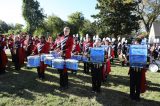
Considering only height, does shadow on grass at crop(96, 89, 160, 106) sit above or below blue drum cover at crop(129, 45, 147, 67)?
below

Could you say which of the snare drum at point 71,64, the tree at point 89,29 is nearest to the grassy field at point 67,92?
the snare drum at point 71,64

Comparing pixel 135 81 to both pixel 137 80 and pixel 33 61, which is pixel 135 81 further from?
pixel 33 61

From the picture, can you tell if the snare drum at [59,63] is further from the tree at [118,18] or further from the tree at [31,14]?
the tree at [31,14]

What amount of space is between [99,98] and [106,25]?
32599mm

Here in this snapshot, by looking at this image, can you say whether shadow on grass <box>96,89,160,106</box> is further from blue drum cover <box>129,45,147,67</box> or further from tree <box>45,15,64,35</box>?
tree <box>45,15,64,35</box>

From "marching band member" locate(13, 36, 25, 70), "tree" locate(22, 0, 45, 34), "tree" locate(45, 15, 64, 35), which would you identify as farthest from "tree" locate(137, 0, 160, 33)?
"marching band member" locate(13, 36, 25, 70)

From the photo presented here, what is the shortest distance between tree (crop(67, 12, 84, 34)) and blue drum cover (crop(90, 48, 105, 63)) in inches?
2618

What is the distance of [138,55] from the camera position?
29.2 ft

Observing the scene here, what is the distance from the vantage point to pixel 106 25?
1635 inches

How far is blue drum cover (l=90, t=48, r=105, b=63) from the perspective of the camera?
976cm

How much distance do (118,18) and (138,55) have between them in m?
32.1

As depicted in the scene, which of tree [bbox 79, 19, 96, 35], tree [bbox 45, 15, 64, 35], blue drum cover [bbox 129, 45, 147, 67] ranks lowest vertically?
blue drum cover [bbox 129, 45, 147, 67]

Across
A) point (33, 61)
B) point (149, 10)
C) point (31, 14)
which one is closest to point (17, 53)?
point (33, 61)

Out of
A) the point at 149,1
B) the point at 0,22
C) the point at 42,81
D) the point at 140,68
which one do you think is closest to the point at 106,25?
the point at 149,1
